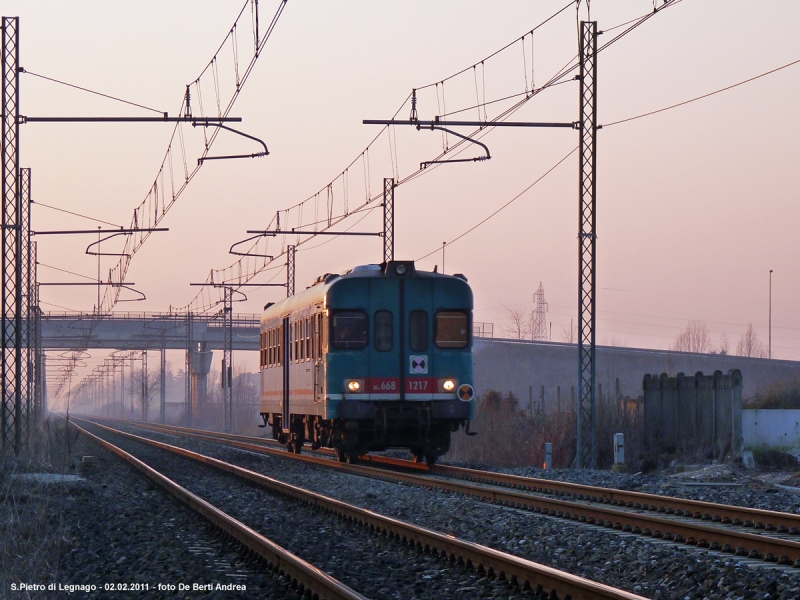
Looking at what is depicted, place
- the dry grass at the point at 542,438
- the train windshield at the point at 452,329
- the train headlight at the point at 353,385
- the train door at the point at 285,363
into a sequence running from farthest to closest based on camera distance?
the train door at the point at 285,363 → the dry grass at the point at 542,438 → the train windshield at the point at 452,329 → the train headlight at the point at 353,385

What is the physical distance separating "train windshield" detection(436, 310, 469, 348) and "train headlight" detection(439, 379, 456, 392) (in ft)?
2.05

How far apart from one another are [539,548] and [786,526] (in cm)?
266

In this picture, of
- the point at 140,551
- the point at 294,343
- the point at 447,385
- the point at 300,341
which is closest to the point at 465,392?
the point at 447,385

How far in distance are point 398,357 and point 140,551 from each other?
A: 963 centimetres

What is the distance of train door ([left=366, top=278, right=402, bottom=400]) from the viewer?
1945cm

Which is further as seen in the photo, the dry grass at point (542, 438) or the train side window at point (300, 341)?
the dry grass at point (542, 438)

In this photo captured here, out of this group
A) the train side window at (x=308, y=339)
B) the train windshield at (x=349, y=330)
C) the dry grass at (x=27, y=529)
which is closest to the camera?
the dry grass at (x=27, y=529)

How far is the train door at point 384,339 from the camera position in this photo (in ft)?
63.8

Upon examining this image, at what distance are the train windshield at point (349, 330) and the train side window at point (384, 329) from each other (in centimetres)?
22

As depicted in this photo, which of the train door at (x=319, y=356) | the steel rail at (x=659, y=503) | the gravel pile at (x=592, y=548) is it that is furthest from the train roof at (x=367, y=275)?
the gravel pile at (x=592, y=548)

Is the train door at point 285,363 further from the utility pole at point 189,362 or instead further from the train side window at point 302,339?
the utility pole at point 189,362

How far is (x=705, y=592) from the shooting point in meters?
8.07

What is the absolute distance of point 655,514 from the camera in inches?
502

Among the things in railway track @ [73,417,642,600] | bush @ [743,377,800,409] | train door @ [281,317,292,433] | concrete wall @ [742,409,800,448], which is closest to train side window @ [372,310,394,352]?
train door @ [281,317,292,433]
